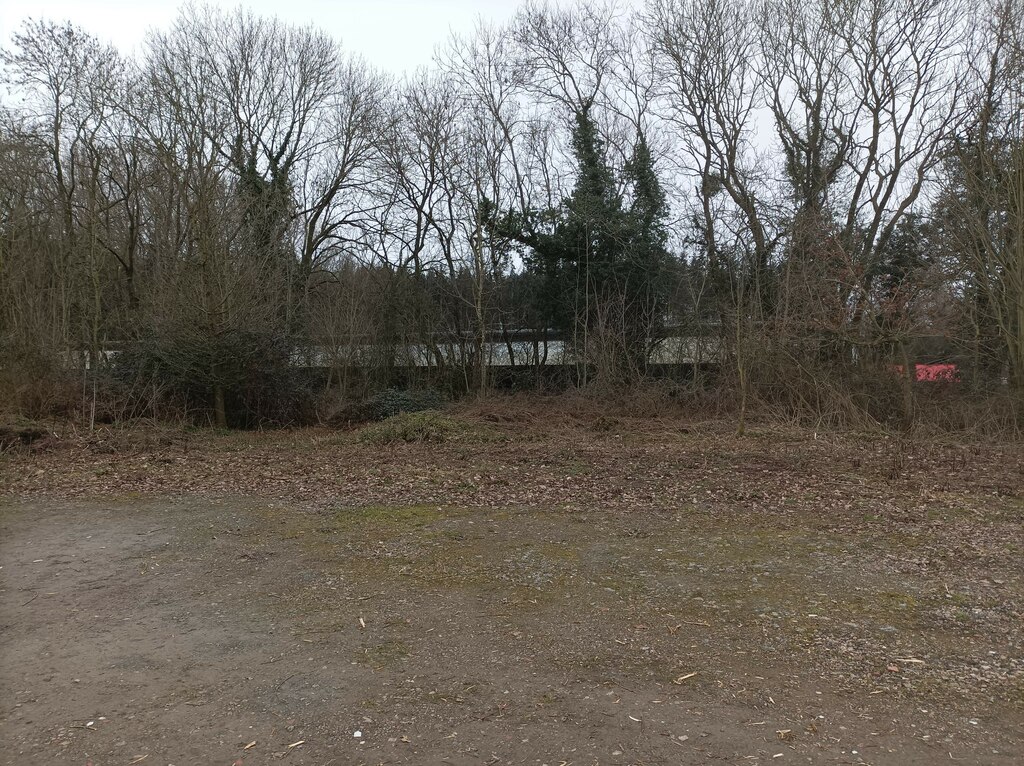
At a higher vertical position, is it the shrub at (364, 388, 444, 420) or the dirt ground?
the shrub at (364, 388, 444, 420)

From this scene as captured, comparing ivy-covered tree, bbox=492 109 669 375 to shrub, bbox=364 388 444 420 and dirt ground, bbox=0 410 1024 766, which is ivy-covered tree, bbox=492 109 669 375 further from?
dirt ground, bbox=0 410 1024 766

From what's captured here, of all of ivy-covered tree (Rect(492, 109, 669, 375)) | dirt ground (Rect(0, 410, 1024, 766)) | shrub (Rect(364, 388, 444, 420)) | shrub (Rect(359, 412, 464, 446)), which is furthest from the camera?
ivy-covered tree (Rect(492, 109, 669, 375))

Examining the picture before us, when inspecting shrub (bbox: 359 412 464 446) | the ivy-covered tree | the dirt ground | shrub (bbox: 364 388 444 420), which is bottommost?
the dirt ground

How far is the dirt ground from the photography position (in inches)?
134

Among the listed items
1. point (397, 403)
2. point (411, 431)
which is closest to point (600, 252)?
point (397, 403)

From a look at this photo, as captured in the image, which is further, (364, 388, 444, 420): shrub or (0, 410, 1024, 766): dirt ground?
(364, 388, 444, 420): shrub

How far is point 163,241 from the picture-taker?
60.3 ft

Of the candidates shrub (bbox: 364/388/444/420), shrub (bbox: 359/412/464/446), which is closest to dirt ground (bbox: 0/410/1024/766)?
shrub (bbox: 359/412/464/446)

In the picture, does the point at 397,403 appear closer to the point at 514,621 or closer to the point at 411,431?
the point at 411,431

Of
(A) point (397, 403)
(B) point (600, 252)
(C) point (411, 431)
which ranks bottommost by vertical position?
(C) point (411, 431)

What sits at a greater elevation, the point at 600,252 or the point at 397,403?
the point at 600,252

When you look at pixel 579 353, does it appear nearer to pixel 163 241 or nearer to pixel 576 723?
pixel 163 241

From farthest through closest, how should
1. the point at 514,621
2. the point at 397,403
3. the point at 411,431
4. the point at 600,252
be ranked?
the point at 600,252 → the point at 397,403 → the point at 411,431 → the point at 514,621

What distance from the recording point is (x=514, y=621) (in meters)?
4.82
